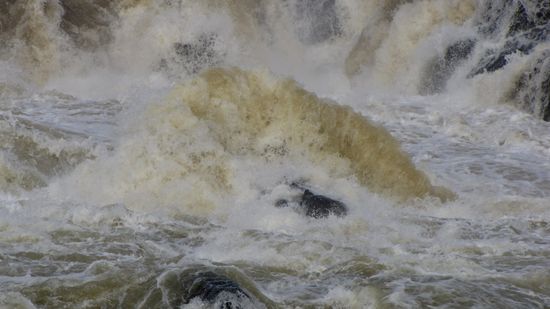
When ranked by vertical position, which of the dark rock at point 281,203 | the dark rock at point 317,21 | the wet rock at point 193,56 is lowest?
the dark rock at point 281,203

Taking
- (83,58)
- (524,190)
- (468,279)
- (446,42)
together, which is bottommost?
(468,279)

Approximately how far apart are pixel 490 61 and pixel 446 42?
1.45 m

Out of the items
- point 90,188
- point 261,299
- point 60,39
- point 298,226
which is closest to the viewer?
point 261,299

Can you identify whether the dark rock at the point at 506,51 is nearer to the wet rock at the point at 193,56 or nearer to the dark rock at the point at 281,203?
the wet rock at the point at 193,56

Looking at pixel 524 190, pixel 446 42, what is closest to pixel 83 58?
pixel 446 42

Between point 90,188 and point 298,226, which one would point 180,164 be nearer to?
point 90,188

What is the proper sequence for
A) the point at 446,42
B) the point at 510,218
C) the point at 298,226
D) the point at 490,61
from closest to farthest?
the point at 298,226
the point at 510,218
the point at 490,61
the point at 446,42

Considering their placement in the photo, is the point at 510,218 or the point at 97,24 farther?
the point at 97,24

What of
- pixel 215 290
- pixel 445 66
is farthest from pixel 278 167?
pixel 445 66

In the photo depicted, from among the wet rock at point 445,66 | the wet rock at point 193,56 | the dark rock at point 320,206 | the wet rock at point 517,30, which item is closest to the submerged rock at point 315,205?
the dark rock at point 320,206

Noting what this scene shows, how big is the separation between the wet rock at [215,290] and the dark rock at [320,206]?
214 cm

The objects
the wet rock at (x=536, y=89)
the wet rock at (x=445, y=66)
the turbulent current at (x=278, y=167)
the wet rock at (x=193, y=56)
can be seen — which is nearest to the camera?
the turbulent current at (x=278, y=167)

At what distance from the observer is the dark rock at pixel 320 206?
681 cm

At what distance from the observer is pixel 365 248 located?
5.79 m
